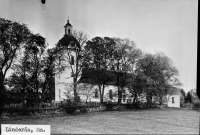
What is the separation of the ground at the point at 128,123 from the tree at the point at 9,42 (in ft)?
4.30

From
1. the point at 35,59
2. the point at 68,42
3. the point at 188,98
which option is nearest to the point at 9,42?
the point at 35,59

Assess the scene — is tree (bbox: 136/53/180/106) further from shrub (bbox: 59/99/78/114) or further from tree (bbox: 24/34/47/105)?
tree (bbox: 24/34/47/105)

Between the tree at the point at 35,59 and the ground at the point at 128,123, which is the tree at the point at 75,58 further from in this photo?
the ground at the point at 128,123

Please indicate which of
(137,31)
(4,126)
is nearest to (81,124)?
(4,126)

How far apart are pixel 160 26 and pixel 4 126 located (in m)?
4.24

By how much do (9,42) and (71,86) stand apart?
2.16m

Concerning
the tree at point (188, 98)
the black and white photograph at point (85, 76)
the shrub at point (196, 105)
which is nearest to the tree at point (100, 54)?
the black and white photograph at point (85, 76)

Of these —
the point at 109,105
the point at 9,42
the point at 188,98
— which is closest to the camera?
the point at 188,98

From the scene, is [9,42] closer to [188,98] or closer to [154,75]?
[154,75]

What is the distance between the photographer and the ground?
11.5ft

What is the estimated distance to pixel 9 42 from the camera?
431 cm

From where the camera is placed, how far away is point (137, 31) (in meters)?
3.90

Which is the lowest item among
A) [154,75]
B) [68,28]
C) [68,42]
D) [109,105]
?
[109,105]

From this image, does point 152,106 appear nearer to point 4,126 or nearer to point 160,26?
point 160,26
